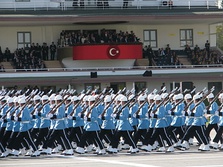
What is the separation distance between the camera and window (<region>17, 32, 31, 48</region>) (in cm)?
5272

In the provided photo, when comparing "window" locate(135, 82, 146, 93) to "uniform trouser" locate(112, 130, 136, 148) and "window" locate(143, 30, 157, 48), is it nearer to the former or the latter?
"window" locate(143, 30, 157, 48)

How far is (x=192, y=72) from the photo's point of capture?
50.0 meters

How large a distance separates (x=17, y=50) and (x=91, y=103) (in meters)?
26.4

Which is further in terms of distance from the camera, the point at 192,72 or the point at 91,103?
the point at 192,72

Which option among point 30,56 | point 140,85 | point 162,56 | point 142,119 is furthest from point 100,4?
point 142,119

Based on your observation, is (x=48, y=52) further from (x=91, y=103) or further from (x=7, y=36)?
(x=91, y=103)

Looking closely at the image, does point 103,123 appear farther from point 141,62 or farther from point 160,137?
point 141,62

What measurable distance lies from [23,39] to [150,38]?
8.82m

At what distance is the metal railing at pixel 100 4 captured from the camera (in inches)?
2023

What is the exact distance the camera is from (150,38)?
55188mm

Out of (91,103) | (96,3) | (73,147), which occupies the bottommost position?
(73,147)

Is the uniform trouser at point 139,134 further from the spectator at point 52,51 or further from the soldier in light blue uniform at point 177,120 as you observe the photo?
the spectator at point 52,51

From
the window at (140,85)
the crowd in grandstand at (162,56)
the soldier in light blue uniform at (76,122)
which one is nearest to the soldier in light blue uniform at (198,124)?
the soldier in light blue uniform at (76,122)

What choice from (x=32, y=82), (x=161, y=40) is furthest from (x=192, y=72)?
(x=32, y=82)
